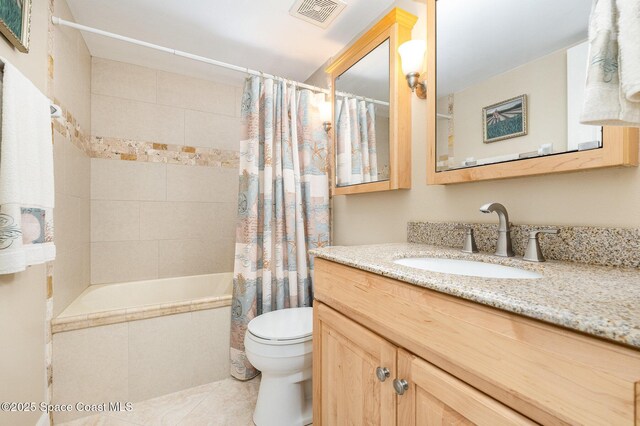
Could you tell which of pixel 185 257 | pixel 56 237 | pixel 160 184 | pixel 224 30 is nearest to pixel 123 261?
pixel 185 257

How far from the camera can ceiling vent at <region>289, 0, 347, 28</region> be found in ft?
5.20

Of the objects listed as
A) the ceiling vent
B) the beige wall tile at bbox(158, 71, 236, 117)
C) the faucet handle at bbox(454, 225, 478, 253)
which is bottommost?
the faucet handle at bbox(454, 225, 478, 253)

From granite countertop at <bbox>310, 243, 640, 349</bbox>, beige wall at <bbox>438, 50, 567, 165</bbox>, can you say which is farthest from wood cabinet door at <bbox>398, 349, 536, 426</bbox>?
beige wall at <bbox>438, 50, 567, 165</bbox>

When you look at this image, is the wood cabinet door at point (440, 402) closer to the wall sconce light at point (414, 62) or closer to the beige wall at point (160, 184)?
the wall sconce light at point (414, 62)

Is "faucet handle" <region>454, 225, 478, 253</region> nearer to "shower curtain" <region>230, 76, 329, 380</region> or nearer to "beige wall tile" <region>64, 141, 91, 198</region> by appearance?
"shower curtain" <region>230, 76, 329, 380</region>

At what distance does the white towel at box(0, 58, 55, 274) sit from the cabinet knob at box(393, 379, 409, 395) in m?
1.16

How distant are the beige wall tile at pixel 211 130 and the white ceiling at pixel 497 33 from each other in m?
1.98

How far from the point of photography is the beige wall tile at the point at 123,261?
220 cm

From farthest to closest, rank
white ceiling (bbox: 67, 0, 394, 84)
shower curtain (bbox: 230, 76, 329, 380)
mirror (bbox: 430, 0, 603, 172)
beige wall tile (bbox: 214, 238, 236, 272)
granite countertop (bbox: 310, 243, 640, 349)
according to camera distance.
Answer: beige wall tile (bbox: 214, 238, 236, 272) < shower curtain (bbox: 230, 76, 329, 380) < white ceiling (bbox: 67, 0, 394, 84) < mirror (bbox: 430, 0, 603, 172) < granite countertop (bbox: 310, 243, 640, 349)

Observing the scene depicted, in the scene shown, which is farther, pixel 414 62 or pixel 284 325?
pixel 284 325

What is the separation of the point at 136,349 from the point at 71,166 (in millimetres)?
1161

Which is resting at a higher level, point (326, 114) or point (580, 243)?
point (326, 114)

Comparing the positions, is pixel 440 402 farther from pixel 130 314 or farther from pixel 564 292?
pixel 130 314

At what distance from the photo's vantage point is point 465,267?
103cm
